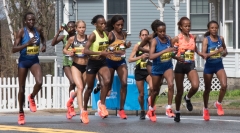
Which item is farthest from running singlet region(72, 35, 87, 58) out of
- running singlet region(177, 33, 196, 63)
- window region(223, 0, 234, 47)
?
window region(223, 0, 234, 47)

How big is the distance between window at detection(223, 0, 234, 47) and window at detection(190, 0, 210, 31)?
3772 mm

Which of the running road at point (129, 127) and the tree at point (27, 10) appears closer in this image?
the running road at point (129, 127)

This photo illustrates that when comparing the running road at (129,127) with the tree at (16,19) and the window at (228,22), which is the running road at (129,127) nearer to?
the window at (228,22)

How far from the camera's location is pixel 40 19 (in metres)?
51.7

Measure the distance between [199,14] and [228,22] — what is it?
4.42m

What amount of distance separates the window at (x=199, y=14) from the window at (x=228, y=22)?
377cm

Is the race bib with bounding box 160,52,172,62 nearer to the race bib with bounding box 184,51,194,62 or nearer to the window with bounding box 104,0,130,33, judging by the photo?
the race bib with bounding box 184,51,194,62

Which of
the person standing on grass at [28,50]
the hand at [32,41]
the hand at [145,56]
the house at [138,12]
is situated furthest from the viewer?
the house at [138,12]

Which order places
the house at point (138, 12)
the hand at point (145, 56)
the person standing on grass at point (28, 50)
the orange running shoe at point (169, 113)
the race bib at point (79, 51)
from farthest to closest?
the house at point (138, 12)
the hand at point (145, 56)
the race bib at point (79, 51)
the orange running shoe at point (169, 113)
the person standing on grass at point (28, 50)

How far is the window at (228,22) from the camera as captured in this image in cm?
2895

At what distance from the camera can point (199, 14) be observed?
33281mm

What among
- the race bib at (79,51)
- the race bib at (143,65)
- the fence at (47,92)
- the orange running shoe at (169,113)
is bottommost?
the fence at (47,92)

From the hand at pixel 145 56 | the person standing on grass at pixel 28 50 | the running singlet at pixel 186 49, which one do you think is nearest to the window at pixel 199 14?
the hand at pixel 145 56

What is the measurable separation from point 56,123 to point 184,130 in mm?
2817
